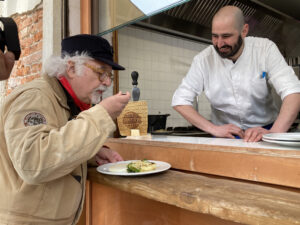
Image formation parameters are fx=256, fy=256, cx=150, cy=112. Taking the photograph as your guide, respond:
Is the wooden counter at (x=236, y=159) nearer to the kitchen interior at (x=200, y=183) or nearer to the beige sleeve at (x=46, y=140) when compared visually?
the kitchen interior at (x=200, y=183)

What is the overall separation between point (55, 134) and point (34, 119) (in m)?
0.11

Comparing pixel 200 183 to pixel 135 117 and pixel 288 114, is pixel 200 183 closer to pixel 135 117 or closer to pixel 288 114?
pixel 135 117

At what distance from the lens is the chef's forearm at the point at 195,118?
6.38ft

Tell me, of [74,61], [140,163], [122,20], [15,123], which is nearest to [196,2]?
[122,20]

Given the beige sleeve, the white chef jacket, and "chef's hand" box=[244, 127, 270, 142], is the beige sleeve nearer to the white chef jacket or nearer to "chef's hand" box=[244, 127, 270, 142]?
"chef's hand" box=[244, 127, 270, 142]

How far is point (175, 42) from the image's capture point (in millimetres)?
4270

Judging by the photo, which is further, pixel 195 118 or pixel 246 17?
pixel 246 17

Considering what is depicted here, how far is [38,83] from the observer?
1.10 meters

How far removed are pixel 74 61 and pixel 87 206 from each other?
0.98 m

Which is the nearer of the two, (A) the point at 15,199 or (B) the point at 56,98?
(A) the point at 15,199

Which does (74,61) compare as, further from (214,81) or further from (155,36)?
(155,36)

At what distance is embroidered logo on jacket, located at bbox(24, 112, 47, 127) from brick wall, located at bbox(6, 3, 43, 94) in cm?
163

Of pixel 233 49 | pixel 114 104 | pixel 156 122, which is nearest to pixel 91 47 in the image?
pixel 114 104

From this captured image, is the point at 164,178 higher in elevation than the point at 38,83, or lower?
lower
